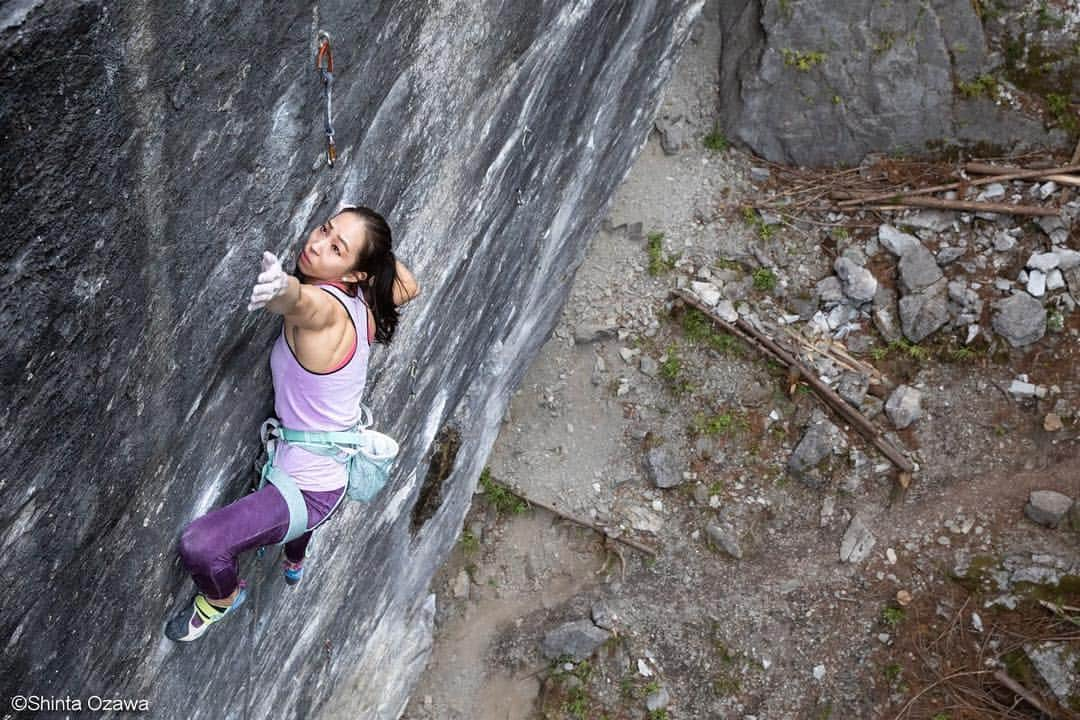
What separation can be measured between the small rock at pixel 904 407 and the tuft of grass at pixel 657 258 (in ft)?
8.40

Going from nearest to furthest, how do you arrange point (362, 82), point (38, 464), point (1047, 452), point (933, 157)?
1. point (38, 464)
2. point (362, 82)
3. point (1047, 452)
4. point (933, 157)

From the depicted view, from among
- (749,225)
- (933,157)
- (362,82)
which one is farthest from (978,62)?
(362,82)

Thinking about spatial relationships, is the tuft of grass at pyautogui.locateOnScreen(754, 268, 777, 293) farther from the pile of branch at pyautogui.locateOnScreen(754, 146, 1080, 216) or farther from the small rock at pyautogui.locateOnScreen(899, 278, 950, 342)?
the small rock at pyautogui.locateOnScreen(899, 278, 950, 342)

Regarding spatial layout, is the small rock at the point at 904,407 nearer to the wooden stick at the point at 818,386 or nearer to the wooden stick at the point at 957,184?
the wooden stick at the point at 818,386

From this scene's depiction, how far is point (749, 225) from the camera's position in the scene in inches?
416

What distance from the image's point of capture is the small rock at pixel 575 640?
31.8 feet

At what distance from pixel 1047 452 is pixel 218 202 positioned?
28.8ft

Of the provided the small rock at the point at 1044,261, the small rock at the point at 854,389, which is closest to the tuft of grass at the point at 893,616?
the small rock at the point at 854,389

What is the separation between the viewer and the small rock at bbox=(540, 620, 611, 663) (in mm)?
9680

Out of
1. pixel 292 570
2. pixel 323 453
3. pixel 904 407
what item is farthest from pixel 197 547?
pixel 904 407

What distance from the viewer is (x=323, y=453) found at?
427cm

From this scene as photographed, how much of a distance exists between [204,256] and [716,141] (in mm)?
8108

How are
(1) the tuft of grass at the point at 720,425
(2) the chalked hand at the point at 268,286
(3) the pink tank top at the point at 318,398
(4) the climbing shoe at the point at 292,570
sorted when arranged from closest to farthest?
(2) the chalked hand at the point at 268,286, (3) the pink tank top at the point at 318,398, (4) the climbing shoe at the point at 292,570, (1) the tuft of grass at the point at 720,425

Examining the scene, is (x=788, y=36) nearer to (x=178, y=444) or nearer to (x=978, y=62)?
(x=978, y=62)
